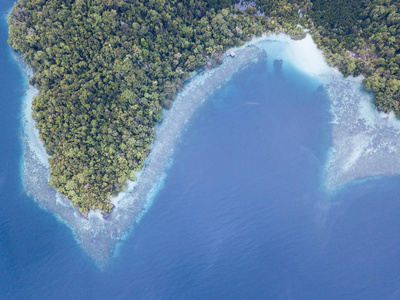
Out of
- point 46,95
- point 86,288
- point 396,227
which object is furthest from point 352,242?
point 46,95

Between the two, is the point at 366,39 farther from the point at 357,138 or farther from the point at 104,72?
the point at 104,72

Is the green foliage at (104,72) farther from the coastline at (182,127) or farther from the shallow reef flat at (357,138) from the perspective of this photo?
the shallow reef flat at (357,138)

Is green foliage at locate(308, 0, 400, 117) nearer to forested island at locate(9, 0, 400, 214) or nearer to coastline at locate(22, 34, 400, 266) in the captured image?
forested island at locate(9, 0, 400, 214)

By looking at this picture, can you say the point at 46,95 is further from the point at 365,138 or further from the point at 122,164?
the point at 365,138

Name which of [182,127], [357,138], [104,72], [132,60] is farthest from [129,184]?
[357,138]

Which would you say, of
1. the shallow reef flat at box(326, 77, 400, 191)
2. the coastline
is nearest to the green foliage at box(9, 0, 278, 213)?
the coastline

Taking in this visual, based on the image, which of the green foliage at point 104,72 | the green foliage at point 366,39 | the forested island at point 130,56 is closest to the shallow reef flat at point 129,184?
the forested island at point 130,56
